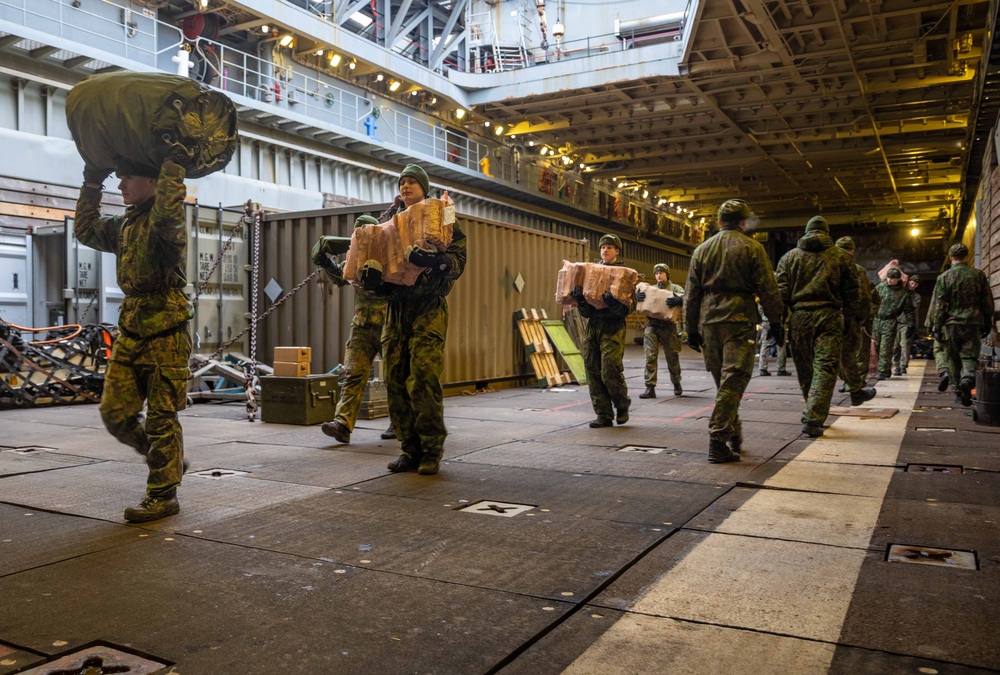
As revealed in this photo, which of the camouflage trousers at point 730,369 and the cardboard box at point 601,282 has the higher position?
the cardboard box at point 601,282

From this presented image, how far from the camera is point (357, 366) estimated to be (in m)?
7.86

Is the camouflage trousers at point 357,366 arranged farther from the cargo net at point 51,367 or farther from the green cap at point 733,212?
the cargo net at point 51,367

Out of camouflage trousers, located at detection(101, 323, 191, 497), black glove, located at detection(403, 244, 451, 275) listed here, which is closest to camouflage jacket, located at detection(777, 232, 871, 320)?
black glove, located at detection(403, 244, 451, 275)

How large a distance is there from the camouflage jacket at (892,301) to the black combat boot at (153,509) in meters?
12.8

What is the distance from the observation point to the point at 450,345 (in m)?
12.3

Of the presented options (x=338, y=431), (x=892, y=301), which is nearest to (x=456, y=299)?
(x=338, y=431)

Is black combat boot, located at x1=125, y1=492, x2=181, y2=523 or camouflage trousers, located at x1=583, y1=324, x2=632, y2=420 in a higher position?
camouflage trousers, located at x1=583, y1=324, x2=632, y2=420

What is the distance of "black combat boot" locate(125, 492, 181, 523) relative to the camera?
14.5ft

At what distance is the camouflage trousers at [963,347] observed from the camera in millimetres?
10289

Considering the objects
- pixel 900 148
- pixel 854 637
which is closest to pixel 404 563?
pixel 854 637

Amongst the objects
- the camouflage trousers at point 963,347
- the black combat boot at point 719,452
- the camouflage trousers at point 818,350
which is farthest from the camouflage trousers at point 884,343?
the black combat boot at point 719,452

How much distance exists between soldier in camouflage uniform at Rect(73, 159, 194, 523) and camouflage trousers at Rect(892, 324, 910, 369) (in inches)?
577

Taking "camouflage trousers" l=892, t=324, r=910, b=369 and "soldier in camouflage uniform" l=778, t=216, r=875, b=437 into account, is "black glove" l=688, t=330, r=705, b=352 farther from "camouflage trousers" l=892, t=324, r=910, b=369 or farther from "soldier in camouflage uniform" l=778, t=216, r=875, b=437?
"camouflage trousers" l=892, t=324, r=910, b=369

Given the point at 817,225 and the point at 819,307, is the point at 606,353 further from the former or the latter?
the point at 817,225
